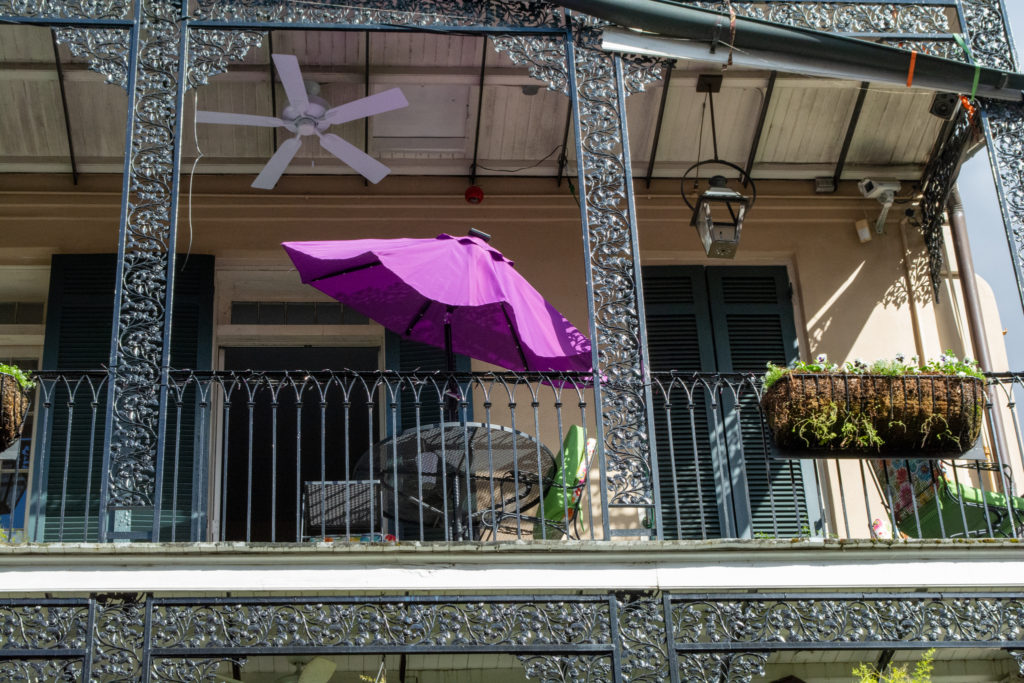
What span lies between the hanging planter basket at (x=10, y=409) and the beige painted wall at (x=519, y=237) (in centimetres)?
247

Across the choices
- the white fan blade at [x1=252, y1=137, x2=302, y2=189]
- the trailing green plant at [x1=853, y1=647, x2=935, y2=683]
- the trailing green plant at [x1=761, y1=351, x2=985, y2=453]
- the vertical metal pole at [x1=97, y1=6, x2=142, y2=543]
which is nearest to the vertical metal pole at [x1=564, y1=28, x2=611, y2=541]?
the trailing green plant at [x1=761, y1=351, x2=985, y2=453]

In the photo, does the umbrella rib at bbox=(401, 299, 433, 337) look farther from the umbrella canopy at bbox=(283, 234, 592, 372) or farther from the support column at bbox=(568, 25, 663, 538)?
the support column at bbox=(568, 25, 663, 538)

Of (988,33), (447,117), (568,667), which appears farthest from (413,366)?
(988,33)

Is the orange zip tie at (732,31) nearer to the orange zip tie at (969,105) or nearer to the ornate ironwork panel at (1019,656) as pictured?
the orange zip tie at (969,105)

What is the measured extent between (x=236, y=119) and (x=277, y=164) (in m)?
0.42

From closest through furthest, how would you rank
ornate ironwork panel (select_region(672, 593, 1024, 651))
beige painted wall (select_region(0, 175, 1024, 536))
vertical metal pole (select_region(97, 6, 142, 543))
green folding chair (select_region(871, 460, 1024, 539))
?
1. ornate ironwork panel (select_region(672, 593, 1024, 651))
2. vertical metal pole (select_region(97, 6, 142, 543))
3. green folding chair (select_region(871, 460, 1024, 539))
4. beige painted wall (select_region(0, 175, 1024, 536))

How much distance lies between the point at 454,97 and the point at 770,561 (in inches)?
154

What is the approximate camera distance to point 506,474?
23.8 ft

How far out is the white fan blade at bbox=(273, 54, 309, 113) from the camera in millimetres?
7763

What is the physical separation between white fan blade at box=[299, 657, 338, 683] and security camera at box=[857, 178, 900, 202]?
4.87 metres

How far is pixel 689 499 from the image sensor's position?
339 inches

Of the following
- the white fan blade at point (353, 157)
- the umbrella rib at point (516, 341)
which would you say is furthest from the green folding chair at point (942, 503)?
the white fan blade at point (353, 157)

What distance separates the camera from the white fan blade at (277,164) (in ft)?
27.2

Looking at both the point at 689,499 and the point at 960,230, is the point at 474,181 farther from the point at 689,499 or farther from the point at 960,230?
the point at 960,230
